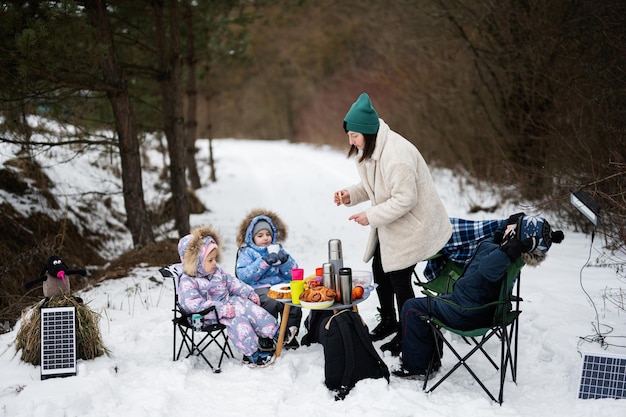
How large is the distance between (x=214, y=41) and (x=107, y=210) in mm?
6163

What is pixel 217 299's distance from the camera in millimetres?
4754

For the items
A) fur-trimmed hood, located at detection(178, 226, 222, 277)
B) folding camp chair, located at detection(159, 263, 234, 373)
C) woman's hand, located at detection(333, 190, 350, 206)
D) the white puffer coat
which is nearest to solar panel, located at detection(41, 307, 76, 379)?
folding camp chair, located at detection(159, 263, 234, 373)

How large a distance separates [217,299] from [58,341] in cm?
123

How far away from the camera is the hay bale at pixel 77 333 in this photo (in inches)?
171

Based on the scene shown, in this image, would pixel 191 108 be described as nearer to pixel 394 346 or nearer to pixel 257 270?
pixel 257 270

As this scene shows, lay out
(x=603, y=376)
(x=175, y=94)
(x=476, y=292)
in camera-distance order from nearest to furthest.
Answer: (x=603, y=376)
(x=476, y=292)
(x=175, y=94)

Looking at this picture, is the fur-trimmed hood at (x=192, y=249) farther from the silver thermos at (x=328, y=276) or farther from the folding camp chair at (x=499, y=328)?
the folding camp chair at (x=499, y=328)

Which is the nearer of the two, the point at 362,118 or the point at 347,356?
the point at 347,356

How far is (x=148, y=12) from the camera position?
10.2m

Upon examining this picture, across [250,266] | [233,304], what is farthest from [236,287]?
[250,266]

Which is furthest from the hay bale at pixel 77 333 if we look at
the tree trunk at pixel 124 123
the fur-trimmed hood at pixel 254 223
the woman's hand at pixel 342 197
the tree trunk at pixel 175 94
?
the tree trunk at pixel 175 94

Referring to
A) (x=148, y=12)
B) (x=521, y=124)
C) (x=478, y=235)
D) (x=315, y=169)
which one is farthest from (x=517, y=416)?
(x=315, y=169)

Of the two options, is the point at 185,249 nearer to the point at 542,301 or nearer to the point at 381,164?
the point at 381,164

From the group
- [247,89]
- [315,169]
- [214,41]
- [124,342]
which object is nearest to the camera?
[124,342]
